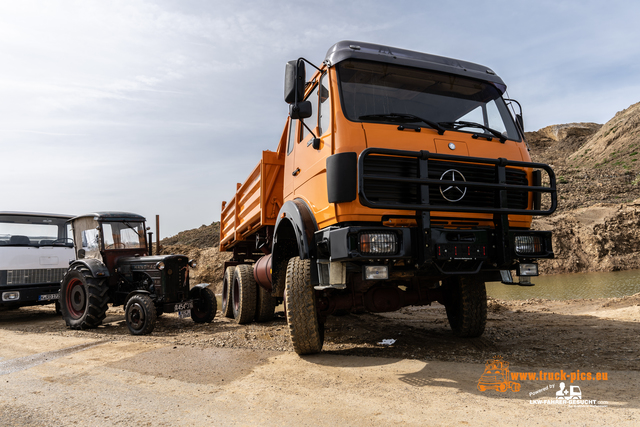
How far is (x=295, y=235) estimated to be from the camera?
477cm

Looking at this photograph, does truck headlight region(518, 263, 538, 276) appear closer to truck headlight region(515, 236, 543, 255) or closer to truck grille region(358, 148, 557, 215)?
truck headlight region(515, 236, 543, 255)

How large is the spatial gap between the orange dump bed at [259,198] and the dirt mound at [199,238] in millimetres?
26254

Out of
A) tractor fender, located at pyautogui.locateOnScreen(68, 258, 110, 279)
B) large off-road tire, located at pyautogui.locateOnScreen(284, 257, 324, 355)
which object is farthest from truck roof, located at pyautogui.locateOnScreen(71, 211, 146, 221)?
large off-road tire, located at pyautogui.locateOnScreen(284, 257, 324, 355)

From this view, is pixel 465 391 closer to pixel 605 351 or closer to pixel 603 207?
pixel 605 351

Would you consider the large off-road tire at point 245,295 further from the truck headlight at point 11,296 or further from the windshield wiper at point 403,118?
the truck headlight at point 11,296

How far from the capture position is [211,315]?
797 centimetres

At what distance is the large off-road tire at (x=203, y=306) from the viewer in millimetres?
7973

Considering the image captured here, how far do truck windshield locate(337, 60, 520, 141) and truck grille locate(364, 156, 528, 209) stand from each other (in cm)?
44

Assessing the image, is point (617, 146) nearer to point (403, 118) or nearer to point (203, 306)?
point (203, 306)

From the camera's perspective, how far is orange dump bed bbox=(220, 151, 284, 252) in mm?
6340

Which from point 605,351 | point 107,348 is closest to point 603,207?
point 605,351

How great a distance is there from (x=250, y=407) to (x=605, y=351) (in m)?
3.70

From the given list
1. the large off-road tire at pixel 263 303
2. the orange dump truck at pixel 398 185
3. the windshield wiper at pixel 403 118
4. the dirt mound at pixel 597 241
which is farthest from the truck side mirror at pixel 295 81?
the dirt mound at pixel 597 241

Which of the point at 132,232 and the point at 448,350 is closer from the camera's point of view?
the point at 448,350
